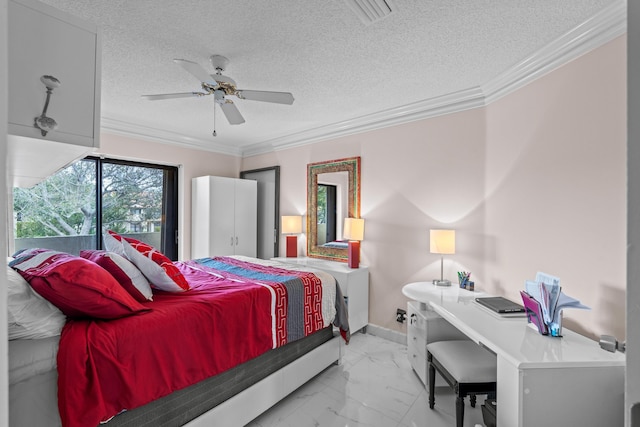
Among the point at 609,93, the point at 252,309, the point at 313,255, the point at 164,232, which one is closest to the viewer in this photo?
the point at 609,93

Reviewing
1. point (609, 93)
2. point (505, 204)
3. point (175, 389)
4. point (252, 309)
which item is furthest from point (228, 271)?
point (609, 93)

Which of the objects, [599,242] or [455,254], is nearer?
[599,242]

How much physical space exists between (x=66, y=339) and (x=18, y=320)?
191 millimetres

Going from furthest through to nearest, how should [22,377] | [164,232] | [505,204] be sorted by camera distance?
[164,232], [505,204], [22,377]

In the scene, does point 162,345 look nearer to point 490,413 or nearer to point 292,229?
point 490,413

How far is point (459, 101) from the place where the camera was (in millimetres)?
2830

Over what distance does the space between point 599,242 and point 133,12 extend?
3.05m

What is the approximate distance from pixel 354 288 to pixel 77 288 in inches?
98.9

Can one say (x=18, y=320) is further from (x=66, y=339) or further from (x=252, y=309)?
(x=252, y=309)

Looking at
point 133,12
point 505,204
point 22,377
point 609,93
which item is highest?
point 133,12

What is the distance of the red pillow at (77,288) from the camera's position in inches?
52.6

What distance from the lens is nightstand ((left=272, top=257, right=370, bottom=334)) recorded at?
3.24m

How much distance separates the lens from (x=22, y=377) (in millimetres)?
1164

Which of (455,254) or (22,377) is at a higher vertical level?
(455,254)
